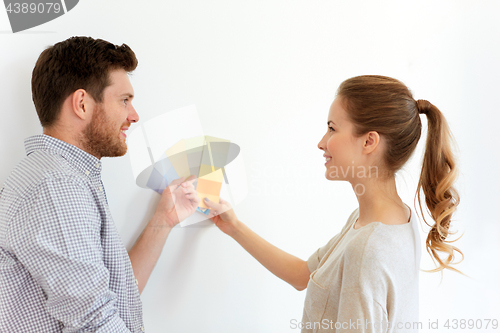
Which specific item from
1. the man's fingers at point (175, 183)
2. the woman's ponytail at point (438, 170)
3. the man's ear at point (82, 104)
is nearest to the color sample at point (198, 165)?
the man's fingers at point (175, 183)

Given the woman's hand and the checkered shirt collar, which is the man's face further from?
the woman's hand

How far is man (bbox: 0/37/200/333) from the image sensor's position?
2.85 feet

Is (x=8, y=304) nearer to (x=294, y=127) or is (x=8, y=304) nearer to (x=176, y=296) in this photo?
(x=176, y=296)

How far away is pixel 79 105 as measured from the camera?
1009 millimetres

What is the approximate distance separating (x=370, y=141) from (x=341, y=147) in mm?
83

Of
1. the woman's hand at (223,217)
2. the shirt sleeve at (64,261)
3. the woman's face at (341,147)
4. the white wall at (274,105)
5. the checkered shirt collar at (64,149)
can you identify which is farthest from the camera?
the woman's hand at (223,217)

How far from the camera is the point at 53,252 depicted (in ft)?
2.82

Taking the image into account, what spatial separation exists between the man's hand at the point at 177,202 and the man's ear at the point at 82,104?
1.23ft

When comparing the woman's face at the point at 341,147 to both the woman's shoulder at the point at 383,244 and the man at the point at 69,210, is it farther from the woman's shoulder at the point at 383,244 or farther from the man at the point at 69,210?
the man at the point at 69,210

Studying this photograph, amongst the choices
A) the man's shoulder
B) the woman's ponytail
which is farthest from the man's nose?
the woman's ponytail

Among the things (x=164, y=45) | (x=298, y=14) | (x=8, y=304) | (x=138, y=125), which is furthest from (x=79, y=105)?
(x=298, y=14)

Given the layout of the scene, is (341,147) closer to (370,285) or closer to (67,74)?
(370,285)

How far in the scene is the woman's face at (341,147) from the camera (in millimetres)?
1112

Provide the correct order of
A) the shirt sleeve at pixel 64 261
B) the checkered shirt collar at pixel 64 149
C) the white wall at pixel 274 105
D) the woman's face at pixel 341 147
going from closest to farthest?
the shirt sleeve at pixel 64 261, the checkered shirt collar at pixel 64 149, the woman's face at pixel 341 147, the white wall at pixel 274 105
